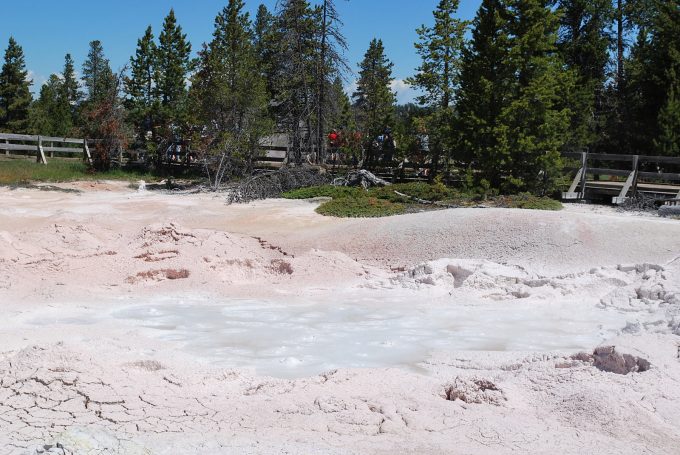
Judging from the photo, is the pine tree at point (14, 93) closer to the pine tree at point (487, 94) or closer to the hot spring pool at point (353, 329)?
the pine tree at point (487, 94)

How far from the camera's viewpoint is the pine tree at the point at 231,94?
23109mm


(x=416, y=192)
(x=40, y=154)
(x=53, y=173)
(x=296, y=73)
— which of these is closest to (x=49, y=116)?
(x=40, y=154)

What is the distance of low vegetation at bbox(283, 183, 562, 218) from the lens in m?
16.2

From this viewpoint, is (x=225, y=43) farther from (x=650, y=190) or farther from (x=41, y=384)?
(x=41, y=384)

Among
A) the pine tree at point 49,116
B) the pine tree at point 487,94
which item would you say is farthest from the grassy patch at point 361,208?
the pine tree at point 49,116

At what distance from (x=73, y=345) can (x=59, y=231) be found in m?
6.37

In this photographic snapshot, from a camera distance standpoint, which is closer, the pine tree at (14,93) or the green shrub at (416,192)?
the green shrub at (416,192)

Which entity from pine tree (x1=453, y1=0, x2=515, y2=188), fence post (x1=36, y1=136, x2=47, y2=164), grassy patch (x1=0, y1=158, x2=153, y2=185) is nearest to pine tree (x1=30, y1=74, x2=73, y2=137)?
fence post (x1=36, y1=136, x2=47, y2=164)

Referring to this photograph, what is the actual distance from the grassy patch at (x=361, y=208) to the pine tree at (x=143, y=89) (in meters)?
14.2

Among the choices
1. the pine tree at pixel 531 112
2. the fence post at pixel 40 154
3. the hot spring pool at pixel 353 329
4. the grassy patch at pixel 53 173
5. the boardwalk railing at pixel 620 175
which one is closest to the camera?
the hot spring pool at pixel 353 329

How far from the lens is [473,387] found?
5594 mm

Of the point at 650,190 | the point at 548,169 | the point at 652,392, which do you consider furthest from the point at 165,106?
the point at 652,392

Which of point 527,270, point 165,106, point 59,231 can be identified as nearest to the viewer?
point 527,270

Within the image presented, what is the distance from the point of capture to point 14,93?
40031 millimetres
